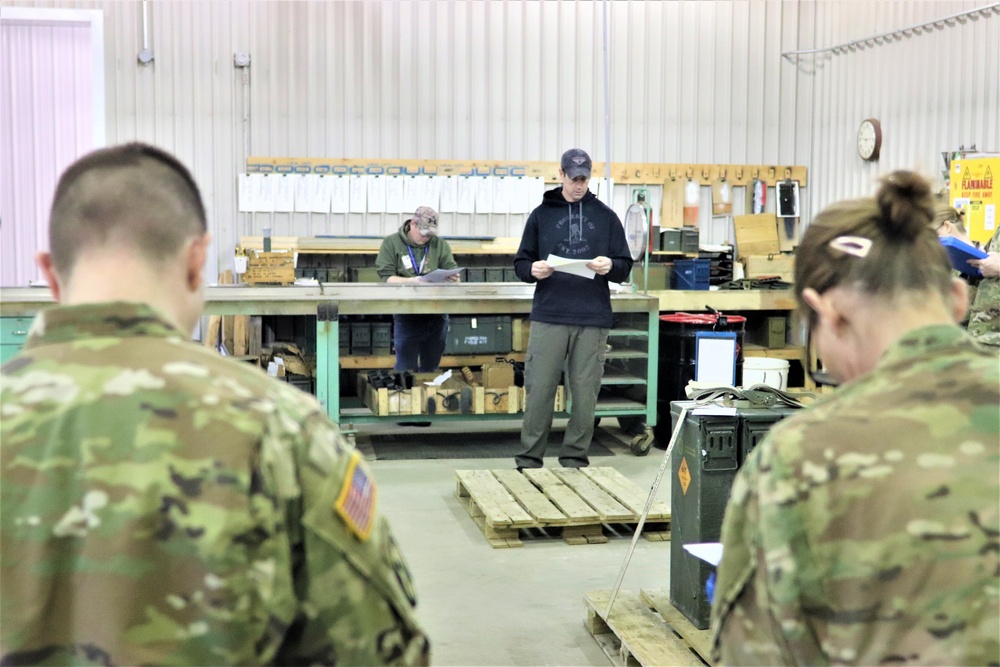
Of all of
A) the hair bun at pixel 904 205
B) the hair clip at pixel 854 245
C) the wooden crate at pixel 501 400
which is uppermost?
the hair bun at pixel 904 205

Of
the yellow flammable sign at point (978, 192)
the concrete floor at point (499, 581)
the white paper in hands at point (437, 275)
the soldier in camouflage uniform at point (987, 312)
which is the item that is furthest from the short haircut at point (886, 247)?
the yellow flammable sign at point (978, 192)

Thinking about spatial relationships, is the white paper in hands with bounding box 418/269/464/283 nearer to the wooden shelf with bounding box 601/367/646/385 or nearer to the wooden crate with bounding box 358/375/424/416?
the wooden crate with bounding box 358/375/424/416

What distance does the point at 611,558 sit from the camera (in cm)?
480

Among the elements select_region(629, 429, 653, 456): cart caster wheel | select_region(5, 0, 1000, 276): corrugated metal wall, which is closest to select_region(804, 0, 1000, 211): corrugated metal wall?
select_region(5, 0, 1000, 276): corrugated metal wall

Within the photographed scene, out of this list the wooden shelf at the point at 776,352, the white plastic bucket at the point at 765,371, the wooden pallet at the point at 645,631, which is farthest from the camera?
the wooden shelf at the point at 776,352

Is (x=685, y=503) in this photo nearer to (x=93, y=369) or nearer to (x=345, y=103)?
(x=93, y=369)

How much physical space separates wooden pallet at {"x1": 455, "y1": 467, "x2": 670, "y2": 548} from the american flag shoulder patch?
3.66 metres

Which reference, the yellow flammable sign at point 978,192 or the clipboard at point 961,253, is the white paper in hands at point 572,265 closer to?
the clipboard at point 961,253

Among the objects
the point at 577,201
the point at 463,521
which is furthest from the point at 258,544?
the point at 577,201

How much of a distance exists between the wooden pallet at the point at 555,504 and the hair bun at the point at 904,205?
365 cm

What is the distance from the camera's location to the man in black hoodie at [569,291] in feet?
19.2

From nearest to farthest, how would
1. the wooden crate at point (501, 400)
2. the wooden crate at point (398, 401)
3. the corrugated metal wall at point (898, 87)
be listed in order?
the wooden crate at point (398, 401)
the wooden crate at point (501, 400)
the corrugated metal wall at point (898, 87)

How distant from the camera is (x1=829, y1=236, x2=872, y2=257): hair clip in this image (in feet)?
4.69

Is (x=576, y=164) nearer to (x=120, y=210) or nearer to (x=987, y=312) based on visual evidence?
(x=987, y=312)
